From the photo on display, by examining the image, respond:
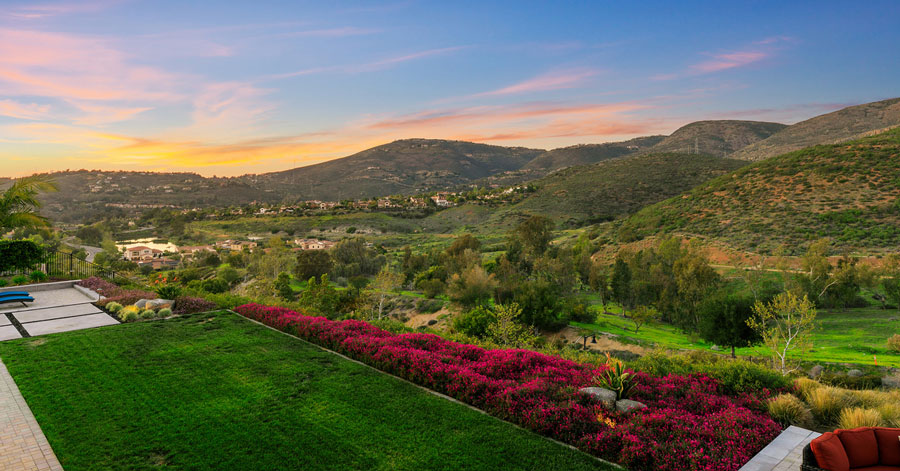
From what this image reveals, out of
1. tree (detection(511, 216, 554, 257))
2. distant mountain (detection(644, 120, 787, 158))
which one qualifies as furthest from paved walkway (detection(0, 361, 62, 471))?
distant mountain (detection(644, 120, 787, 158))

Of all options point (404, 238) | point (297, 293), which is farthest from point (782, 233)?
point (404, 238)

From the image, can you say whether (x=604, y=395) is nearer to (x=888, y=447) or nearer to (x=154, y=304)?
(x=888, y=447)

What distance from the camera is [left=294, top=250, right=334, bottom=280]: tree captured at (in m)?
44.9

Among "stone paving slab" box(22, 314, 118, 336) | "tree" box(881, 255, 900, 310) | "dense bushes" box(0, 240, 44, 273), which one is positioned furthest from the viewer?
"tree" box(881, 255, 900, 310)

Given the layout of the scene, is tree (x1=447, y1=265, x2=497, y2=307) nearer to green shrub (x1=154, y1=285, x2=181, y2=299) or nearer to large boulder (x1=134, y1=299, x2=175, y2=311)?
green shrub (x1=154, y1=285, x2=181, y2=299)

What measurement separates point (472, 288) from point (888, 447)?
92.3ft

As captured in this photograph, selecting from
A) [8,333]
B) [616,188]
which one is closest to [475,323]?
[8,333]

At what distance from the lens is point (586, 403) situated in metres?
6.83

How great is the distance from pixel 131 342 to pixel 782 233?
48.6 metres

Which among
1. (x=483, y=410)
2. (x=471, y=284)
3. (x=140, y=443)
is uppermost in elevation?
(x=140, y=443)

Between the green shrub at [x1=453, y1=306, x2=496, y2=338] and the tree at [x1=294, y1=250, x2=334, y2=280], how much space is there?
2384cm

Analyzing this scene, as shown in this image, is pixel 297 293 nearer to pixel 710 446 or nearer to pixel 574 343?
pixel 574 343

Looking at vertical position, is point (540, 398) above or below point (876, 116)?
below

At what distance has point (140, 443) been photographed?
19.3ft
